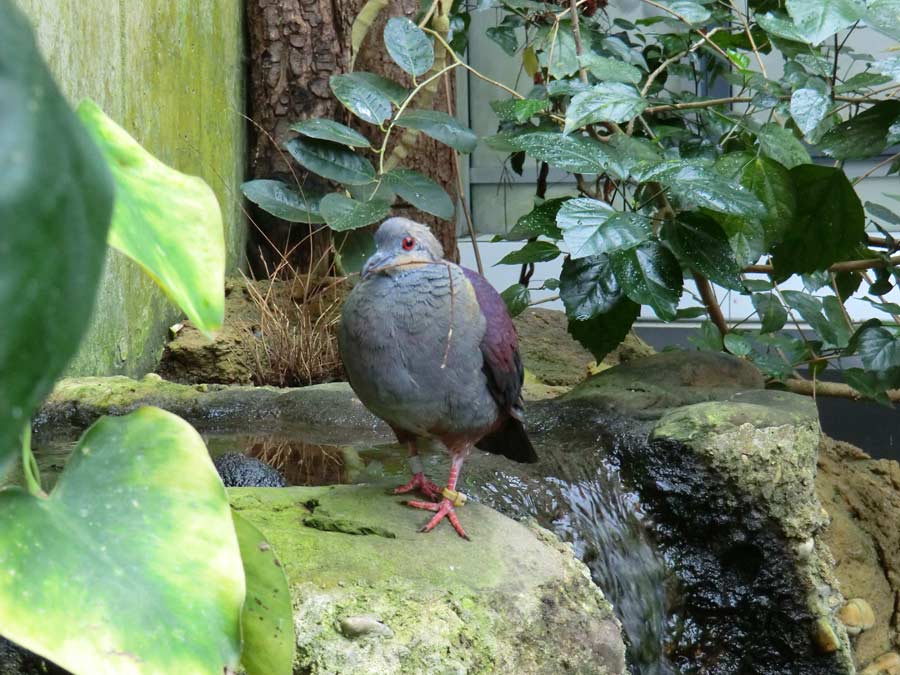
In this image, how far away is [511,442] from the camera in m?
2.22

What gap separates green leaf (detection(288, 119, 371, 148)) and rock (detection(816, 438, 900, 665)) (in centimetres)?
188

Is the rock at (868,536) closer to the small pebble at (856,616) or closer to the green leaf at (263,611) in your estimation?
the small pebble at (856,616)

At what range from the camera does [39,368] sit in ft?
1.09

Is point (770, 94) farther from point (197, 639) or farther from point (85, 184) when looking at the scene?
point (85, 184)

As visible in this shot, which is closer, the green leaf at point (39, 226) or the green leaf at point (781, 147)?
the green leaf at point (39, 226)

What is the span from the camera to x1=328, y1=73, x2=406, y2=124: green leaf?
283 cm

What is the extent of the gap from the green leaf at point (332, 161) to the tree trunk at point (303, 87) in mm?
1005

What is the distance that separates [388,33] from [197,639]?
249 centimetres

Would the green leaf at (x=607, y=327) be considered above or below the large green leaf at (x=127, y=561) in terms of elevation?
below

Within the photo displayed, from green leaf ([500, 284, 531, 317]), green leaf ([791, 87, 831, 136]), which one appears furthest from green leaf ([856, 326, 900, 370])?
green leaf ([500, 284, 531, 317])

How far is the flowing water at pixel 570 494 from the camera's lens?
2.30 meters

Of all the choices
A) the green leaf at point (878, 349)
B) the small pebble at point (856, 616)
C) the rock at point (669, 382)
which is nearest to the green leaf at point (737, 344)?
the rock at point (669, 382)

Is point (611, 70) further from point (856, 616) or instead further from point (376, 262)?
point (856, 616)

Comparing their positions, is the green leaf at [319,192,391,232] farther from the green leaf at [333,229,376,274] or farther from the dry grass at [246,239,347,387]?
the dry grass at [246,239,347,387]
